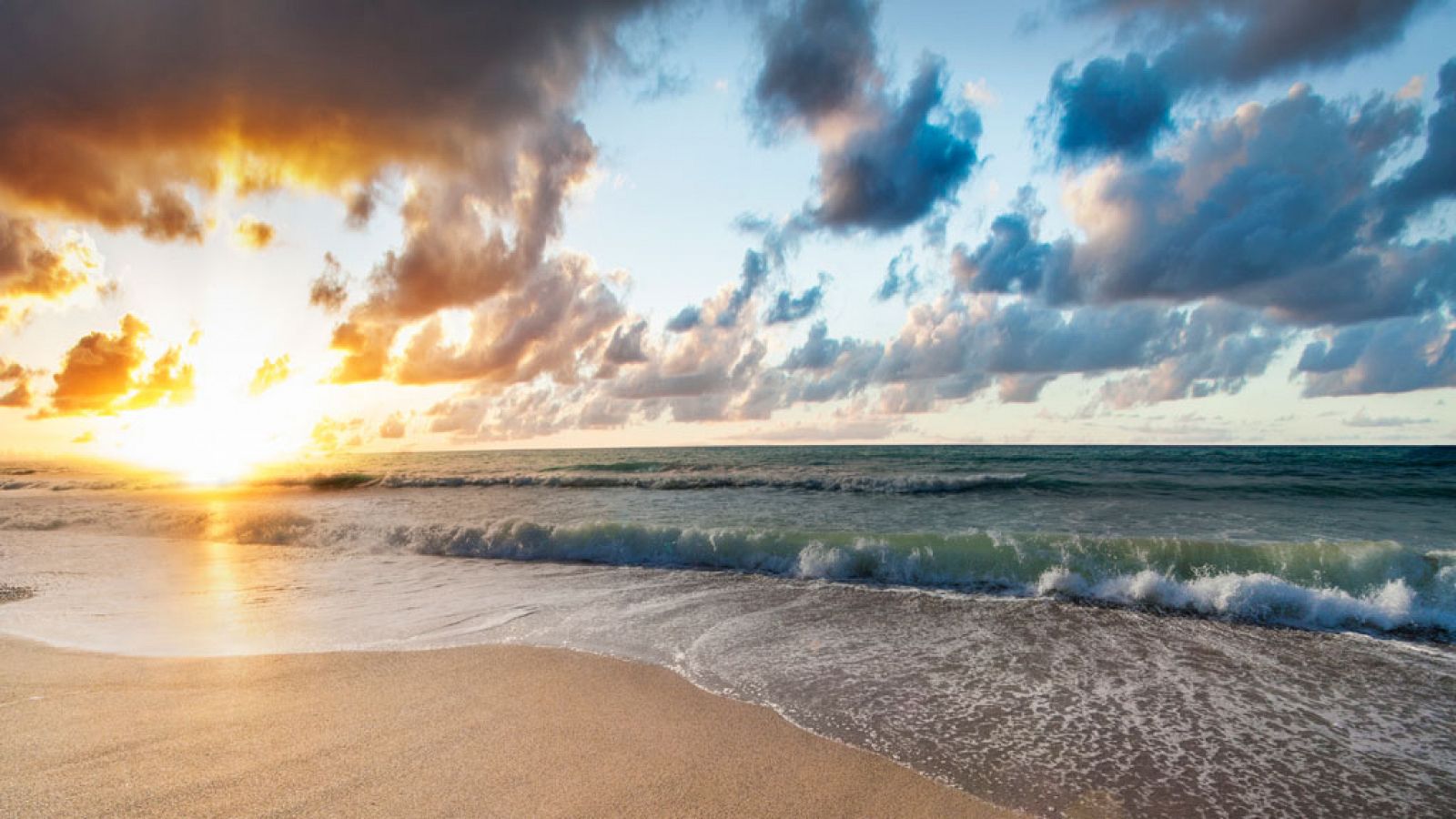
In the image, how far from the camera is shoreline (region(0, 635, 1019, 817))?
3076 millimetres

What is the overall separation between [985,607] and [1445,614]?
481 centimetres

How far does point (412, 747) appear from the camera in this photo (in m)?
3.63

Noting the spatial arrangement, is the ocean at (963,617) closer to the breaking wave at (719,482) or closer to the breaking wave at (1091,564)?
the breaking wave at (1091,564)

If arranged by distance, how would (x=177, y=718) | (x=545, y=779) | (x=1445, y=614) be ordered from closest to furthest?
(x=545, y=779) < (x=177, y=718) < (x=1445, y=614)

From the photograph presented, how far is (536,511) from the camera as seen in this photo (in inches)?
709

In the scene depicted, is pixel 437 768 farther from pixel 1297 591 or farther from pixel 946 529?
pixel 946 529

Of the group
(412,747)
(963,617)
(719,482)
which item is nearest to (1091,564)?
(963,617)

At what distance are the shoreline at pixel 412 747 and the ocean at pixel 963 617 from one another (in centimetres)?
48

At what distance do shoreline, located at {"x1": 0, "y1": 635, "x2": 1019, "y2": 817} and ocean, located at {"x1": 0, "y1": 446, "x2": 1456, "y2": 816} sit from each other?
0.48 metres

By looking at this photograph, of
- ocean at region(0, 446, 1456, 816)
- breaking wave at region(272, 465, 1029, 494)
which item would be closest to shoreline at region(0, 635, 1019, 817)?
ocean at region(0, 446, 1456, 816)

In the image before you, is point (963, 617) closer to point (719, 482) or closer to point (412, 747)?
point (412, 747)

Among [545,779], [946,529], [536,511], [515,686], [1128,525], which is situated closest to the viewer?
[545,779]

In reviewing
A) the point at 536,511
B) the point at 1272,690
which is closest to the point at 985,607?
the point at 1272,690

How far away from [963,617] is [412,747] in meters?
5.63
